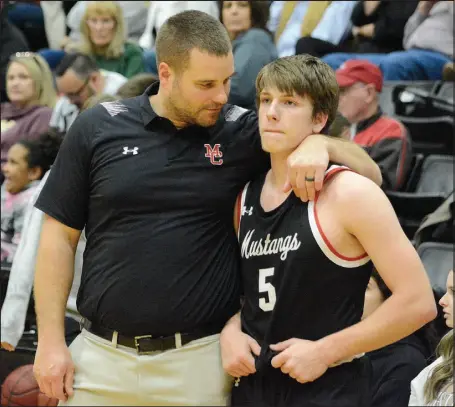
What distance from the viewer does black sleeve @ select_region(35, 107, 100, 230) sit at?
8.42 ft

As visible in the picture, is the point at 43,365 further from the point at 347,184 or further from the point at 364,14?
the point at 364,14

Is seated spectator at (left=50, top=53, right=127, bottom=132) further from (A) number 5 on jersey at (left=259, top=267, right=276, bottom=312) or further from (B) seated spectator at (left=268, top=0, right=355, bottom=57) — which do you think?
(A) number 5 on jersey at (left=259, top=267, right=276, bottom=312)

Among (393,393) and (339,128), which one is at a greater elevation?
(339,128)

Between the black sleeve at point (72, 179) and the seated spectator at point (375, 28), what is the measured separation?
14.2 feet

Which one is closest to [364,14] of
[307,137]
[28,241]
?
[28,241]

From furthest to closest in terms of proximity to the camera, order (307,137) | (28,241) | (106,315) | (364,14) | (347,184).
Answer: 1. (364,14)
2. (28,241)
3. (106,315)
4. (307,137)
5. (347,184)

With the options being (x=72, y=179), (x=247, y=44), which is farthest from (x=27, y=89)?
(x=72, y=179)

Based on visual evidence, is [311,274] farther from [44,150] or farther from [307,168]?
[44,150]

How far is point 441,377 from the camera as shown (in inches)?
95.9

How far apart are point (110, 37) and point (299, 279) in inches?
203

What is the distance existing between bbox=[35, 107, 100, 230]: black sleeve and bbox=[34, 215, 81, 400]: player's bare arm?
51mm

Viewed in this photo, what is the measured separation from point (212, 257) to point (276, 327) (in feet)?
1.10

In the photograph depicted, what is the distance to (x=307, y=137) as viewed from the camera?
2.37 meters

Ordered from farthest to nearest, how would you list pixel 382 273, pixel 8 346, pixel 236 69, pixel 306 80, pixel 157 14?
pixel 157 14 → pixel 236 69 → pixel 8 346 → pixel 306 80 → pixel 382 273
